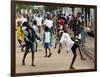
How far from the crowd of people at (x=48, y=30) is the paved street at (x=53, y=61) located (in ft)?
0.11

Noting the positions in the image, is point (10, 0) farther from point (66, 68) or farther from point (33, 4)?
point (66, 68)

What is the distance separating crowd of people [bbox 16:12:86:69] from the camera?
202 cm

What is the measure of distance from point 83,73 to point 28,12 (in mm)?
846

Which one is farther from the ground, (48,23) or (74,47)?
(48,23)

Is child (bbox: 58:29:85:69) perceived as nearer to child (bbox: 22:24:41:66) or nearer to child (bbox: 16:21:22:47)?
child (bbox: 22:24:41:66)

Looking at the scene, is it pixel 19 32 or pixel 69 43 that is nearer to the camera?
pixel 19 32

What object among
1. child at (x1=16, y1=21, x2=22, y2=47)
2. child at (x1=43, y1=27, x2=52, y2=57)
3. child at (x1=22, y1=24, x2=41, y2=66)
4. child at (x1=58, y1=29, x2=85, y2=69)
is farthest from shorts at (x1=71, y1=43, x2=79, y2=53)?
child at (x1=16, y1=21, x2=22, y2=47)

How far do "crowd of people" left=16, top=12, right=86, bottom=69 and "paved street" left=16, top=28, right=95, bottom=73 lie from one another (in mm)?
34

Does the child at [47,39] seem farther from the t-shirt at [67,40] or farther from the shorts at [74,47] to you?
the shorts at [74,47]

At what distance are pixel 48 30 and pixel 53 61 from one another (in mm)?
310

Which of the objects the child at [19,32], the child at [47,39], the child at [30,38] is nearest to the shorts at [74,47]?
the child at [47,39]

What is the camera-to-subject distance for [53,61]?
211 cm

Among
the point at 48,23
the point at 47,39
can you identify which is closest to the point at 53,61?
the point at 47,39

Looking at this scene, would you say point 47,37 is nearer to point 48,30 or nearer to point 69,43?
point 48,30
